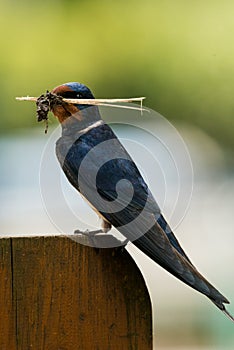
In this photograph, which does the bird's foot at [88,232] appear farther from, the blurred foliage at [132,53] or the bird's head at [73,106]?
the blurred foliage at [132,53]

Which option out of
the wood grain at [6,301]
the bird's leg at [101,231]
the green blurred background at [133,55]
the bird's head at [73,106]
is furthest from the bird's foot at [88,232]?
the green blurred background at [133,55]

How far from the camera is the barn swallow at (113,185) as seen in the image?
5.65 ft

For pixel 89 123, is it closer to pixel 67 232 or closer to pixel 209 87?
pixel 67 232

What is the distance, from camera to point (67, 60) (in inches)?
128

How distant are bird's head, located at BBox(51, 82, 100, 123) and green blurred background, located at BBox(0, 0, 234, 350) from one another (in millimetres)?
1151

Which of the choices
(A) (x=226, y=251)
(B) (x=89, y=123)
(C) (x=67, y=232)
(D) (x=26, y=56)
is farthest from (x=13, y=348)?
(D) (x=26, y=56)

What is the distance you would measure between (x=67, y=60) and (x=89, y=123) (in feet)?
4.11

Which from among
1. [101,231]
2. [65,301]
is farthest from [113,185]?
[65,301]

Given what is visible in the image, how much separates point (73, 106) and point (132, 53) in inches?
53.2

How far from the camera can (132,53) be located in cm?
330

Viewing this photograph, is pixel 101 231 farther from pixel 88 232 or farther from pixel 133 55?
pixel 133 55

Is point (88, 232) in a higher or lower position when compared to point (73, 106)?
lower

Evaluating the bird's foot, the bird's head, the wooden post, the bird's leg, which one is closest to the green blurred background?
the bird's head

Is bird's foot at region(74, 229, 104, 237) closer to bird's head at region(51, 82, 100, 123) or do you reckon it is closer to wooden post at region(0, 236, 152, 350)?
wooden post at region(0, 236, 152, 350)
